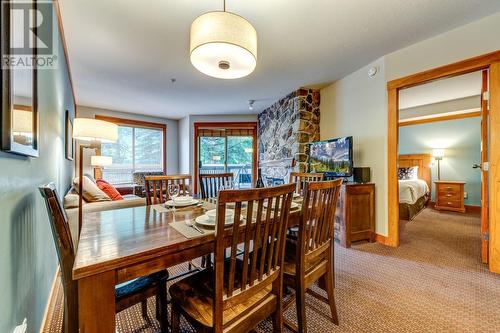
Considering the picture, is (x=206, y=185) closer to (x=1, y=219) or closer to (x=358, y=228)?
(x=1, y=219)

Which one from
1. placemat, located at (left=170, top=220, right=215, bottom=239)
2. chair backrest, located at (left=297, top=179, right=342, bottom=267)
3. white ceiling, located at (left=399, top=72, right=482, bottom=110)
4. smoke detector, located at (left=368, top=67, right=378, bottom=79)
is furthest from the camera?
white ceiling, located at (left=399, top=72, right=482, bottom=110)

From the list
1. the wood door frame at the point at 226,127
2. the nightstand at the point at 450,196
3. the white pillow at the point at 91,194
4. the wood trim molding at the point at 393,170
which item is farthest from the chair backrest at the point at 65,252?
the nightstand at the point at 450,196

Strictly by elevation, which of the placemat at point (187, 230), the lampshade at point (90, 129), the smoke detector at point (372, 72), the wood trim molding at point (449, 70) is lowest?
the placemat at point (187, 230)

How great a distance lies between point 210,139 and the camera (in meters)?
5.98

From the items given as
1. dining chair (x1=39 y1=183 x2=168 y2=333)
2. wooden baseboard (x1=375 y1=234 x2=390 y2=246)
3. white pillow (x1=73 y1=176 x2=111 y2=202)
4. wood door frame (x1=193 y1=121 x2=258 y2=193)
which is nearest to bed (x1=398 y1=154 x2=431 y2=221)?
wooden baseboard (x1=375 y1=234 x2=390 y2=246)

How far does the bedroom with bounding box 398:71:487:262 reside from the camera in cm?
366

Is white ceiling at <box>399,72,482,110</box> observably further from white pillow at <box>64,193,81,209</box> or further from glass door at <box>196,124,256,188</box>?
white pillow at <box>64,193,81,209</box>

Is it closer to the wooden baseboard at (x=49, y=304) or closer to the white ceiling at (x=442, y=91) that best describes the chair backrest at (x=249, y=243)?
the wooden baseboard at (x=49, y=304)

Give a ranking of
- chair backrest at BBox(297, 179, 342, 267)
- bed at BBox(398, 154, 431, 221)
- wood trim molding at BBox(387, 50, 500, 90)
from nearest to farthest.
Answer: chair backrest at BBox(297, 179, 342, 267) < wood trim molding at BBox(387, 50, 500, 90) < bed at BBox(398, 154, 431, 221)

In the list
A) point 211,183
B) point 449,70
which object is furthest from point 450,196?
point 211,183

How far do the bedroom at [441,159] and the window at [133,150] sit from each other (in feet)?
19.9

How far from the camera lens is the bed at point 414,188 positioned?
4.09m

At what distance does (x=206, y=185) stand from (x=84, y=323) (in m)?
1.77

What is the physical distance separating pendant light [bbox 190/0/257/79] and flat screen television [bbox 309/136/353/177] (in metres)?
2.01
